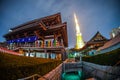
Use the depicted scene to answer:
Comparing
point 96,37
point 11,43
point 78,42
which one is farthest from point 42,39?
point 78,42

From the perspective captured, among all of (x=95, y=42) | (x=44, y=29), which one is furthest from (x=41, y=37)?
(x=95, y=42)

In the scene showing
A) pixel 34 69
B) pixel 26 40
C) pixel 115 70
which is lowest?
pixel 115 70

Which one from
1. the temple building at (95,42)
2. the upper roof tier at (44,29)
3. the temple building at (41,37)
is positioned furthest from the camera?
the temple building at (95,42)

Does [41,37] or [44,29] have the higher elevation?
[44,29]

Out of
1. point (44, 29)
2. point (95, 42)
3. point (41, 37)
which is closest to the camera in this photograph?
point (44, 29)

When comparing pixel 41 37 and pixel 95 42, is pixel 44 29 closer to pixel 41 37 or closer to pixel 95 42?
pixel 41 37

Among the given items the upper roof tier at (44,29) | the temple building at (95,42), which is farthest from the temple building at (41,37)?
the temple building at (95,42)

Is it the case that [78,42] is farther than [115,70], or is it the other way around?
[78,42]

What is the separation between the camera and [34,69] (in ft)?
27.8

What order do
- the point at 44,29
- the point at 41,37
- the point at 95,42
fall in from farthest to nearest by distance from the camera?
the point at 95,42
the point at 41,37
the point at 44,29

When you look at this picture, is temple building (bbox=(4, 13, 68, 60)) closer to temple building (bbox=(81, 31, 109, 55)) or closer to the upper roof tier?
the upper roof tier

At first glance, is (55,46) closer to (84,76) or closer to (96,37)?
(84,76)

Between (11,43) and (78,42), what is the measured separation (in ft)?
150

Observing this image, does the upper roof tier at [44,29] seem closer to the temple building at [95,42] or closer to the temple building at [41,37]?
the temple building at [41,37]
